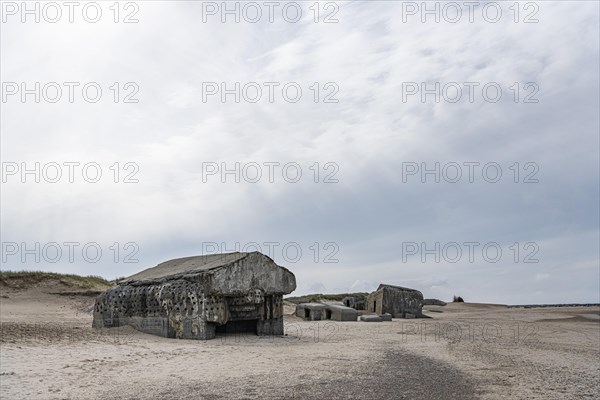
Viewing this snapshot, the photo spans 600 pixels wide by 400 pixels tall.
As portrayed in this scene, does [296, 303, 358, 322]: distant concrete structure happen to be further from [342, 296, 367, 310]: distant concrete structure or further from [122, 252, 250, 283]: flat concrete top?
[122, 252, 250, 283]: flat concrete top

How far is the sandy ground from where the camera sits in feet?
25.7

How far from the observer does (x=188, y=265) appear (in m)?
17.1

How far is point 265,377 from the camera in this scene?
873cm

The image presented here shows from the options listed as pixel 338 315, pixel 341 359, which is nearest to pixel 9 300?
pixel 338 315

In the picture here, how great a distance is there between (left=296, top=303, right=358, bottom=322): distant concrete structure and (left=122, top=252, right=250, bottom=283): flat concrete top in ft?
27.4

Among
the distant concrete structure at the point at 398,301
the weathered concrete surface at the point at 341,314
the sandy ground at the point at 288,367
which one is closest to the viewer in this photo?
the sandy ground at the point at 288,367

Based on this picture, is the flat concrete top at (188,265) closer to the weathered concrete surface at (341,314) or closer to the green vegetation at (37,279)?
the weathered concrete surface at (341,314)

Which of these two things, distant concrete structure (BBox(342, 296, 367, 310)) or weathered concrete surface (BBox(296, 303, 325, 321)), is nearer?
weathered concrete surface (BBox(296, 303, 325, 321))

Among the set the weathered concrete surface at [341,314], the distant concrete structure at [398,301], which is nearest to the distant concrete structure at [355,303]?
the distant concrete structure at [398,301]

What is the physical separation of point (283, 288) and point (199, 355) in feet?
17.3

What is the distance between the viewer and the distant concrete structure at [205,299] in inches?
575

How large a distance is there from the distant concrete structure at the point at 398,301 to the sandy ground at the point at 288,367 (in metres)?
13.3

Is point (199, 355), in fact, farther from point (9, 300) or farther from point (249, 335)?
point (9, 300)

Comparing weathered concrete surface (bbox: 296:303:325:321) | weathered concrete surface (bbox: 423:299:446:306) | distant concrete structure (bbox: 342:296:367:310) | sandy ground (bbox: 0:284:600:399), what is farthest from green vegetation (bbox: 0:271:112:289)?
weathered concrete surface (bbox: 423:299:446:306)
